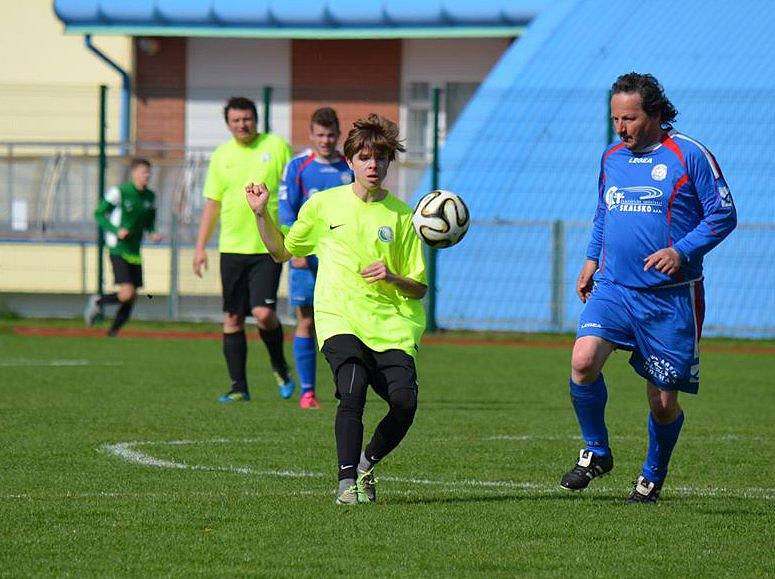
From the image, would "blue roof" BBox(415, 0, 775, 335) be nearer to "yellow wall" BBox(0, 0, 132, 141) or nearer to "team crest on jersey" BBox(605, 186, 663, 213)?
"yellow wall" BBox(0, 0, 132, 141)

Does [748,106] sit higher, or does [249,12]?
[249,12]

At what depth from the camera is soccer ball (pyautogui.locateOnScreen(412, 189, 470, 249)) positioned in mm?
7359

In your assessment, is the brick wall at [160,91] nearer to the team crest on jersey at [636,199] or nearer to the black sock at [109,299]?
the black sock at [109,299]

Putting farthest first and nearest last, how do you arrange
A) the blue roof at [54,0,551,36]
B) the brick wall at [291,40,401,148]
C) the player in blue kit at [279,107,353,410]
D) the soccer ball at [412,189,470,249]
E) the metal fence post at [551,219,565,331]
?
the brick wall at [291,40,401,148]
the blue roof at [54,0,551,36]
the metal fence post at [551,219,565,331]
the player in blue kit at [279,107,353,410]
the soccer ball at [412,189,470,249]

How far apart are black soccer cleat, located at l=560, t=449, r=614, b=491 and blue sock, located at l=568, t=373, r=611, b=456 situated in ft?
0.09

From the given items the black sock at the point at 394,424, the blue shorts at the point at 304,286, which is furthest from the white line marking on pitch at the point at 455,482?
the blue shorts at the point at 304,286

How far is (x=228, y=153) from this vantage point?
12141 millimetres

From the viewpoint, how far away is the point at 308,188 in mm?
11648

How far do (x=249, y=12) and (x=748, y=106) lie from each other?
11223 millimetres

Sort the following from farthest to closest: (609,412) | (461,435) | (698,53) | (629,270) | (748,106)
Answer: (698,53), (748,106), (609,412), (461,435), (629,270)

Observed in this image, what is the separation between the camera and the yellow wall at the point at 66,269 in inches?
923

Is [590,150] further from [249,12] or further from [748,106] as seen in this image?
[249,12]

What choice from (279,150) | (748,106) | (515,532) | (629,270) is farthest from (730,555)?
(748,106)

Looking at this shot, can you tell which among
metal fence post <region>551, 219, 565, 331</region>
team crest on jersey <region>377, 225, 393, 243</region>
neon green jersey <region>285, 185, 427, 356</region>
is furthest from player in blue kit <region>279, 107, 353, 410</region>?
metal fence post <region>551, 219, 565, 331</region>
